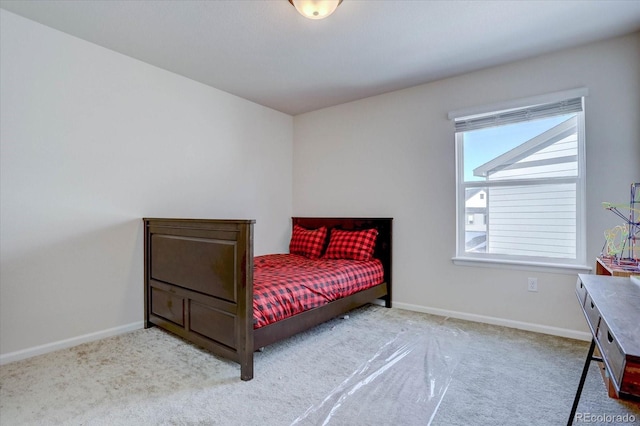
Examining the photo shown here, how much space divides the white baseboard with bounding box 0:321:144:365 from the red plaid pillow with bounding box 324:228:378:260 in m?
2.01

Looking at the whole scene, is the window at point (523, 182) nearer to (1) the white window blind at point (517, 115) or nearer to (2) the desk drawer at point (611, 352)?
(1) the white window blind at point (517, 115)

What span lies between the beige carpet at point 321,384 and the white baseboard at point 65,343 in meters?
0.08

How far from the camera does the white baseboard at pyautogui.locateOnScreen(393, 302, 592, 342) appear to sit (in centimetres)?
263

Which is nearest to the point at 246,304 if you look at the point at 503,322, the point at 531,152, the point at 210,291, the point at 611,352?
the point at 210,291

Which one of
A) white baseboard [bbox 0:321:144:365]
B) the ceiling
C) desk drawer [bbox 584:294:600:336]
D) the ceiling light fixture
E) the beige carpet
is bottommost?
the beige carpet

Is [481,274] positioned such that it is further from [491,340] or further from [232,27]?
[232,27]

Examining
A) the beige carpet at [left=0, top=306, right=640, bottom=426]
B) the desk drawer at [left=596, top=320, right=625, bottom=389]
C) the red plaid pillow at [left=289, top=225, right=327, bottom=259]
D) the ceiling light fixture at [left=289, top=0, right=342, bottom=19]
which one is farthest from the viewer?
the red plaid pillow at [left=289, top=225, right=327, bottom=259]

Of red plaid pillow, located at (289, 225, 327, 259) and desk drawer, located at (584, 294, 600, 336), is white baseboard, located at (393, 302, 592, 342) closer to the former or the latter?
red plaid pillow, located at (289, 225, 327, 259)

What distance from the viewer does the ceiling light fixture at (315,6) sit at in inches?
75.4

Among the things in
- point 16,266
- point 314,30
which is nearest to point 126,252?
point 16,266

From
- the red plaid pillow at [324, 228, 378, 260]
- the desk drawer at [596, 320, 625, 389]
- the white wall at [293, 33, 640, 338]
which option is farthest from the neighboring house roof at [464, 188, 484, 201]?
the desk drawer at [596, 320, 625, 389]

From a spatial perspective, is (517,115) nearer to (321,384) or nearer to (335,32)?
(335,32)

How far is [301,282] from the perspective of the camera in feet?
8.41

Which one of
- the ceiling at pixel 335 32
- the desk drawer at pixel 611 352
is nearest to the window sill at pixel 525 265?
the ceiling at pixel 335 32
